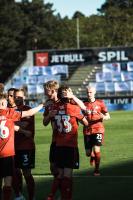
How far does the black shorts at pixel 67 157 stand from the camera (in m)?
10.2

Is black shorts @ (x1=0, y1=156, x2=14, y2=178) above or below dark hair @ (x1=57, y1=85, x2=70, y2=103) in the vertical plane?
below

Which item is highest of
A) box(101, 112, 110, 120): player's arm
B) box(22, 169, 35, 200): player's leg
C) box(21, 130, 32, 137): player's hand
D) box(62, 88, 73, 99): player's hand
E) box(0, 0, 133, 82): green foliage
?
box(0, 0, 133, 82): green foliage

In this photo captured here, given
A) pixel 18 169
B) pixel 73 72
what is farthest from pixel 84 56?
pixel 18 169

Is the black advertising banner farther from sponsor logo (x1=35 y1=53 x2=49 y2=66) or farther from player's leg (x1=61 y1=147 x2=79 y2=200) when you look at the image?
player's leg (x1=61 y1=147 x2=79 y2=200)

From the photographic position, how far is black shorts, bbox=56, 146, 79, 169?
10242 mm

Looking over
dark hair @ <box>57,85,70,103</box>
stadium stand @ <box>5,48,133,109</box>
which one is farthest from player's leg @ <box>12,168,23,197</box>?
stadium stand @ <box>5,48,133,109</box>

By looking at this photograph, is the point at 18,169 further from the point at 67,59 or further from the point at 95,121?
the point at 67,59

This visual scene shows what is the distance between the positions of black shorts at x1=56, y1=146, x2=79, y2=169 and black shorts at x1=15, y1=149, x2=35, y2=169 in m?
0.55

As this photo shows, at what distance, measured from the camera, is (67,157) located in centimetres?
1025

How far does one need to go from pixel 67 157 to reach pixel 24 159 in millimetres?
801

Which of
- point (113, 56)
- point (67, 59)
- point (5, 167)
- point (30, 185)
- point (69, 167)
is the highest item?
point (113, 56)

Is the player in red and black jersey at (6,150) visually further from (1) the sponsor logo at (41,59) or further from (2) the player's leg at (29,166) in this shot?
(1) the sponsor logo at (41,59)

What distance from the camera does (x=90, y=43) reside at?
285 ft

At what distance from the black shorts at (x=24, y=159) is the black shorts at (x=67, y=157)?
1.81 feet
